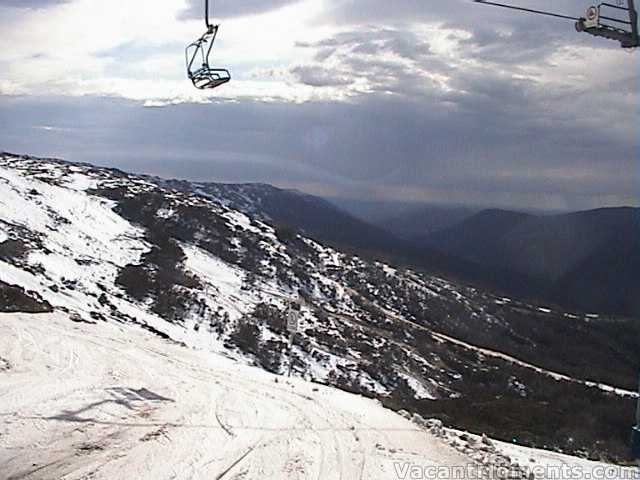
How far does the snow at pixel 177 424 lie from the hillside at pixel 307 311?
400cm

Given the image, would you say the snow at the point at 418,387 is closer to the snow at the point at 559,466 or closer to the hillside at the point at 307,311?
the hillside at the point at 307,311

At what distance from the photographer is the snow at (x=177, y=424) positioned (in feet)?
31.9

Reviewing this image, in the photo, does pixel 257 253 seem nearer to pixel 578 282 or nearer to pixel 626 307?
pixel 626 307

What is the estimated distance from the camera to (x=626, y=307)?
148625mm

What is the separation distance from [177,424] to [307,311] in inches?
1632

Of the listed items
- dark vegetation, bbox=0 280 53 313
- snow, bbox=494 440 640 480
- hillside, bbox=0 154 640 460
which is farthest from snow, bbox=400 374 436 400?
snow, bbox=494 440 640 480

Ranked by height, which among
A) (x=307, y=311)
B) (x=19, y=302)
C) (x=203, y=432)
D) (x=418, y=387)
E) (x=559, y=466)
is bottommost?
(x=307, y=311)

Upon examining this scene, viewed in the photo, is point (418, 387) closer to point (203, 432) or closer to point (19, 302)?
point (19, 302)

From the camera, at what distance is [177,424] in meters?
11.8

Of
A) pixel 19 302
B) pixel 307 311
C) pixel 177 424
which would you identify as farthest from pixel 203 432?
pixel 307 311

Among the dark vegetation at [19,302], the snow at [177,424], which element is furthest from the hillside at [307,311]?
the snow at [177,424]

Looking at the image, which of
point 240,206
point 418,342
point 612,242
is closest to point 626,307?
point 612,242

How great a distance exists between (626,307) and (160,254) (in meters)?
123

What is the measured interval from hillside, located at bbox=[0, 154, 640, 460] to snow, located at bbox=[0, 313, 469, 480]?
400cm
